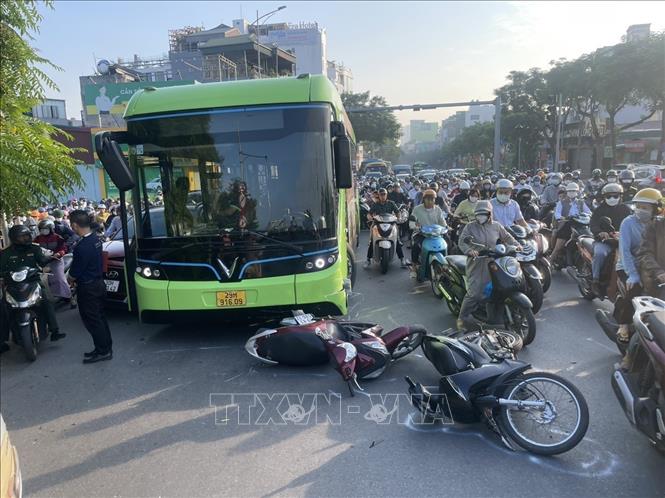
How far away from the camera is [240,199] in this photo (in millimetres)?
5840

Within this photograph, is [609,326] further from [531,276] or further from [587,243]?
[587,243]

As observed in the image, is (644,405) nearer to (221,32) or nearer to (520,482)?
(520,482)

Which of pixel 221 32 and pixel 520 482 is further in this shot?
pixel 221 32

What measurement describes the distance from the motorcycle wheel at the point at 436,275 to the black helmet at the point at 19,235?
549 cm

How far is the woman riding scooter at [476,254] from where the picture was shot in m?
5.75

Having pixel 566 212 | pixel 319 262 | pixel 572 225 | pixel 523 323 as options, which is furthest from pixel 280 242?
pixel 566 212

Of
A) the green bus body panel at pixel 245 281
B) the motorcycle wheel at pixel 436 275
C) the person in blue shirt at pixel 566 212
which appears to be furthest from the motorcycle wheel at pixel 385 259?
the green bus body panel at pixel 245 281

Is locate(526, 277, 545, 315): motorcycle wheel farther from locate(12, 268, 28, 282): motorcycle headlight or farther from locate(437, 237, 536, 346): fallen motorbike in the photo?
locate(12, 268, 28, 282): motorcycle headlight

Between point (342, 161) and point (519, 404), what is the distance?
328 cm

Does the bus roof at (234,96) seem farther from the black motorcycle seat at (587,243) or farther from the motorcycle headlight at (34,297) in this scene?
the black motorcycle seat at (587,243)

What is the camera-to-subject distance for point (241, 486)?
10.9 feet

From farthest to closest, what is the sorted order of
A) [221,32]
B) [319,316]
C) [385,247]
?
[221,32] < [385,247] < [319,316]

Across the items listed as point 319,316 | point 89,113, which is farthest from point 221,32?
point 319,316

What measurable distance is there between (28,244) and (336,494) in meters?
4.98
